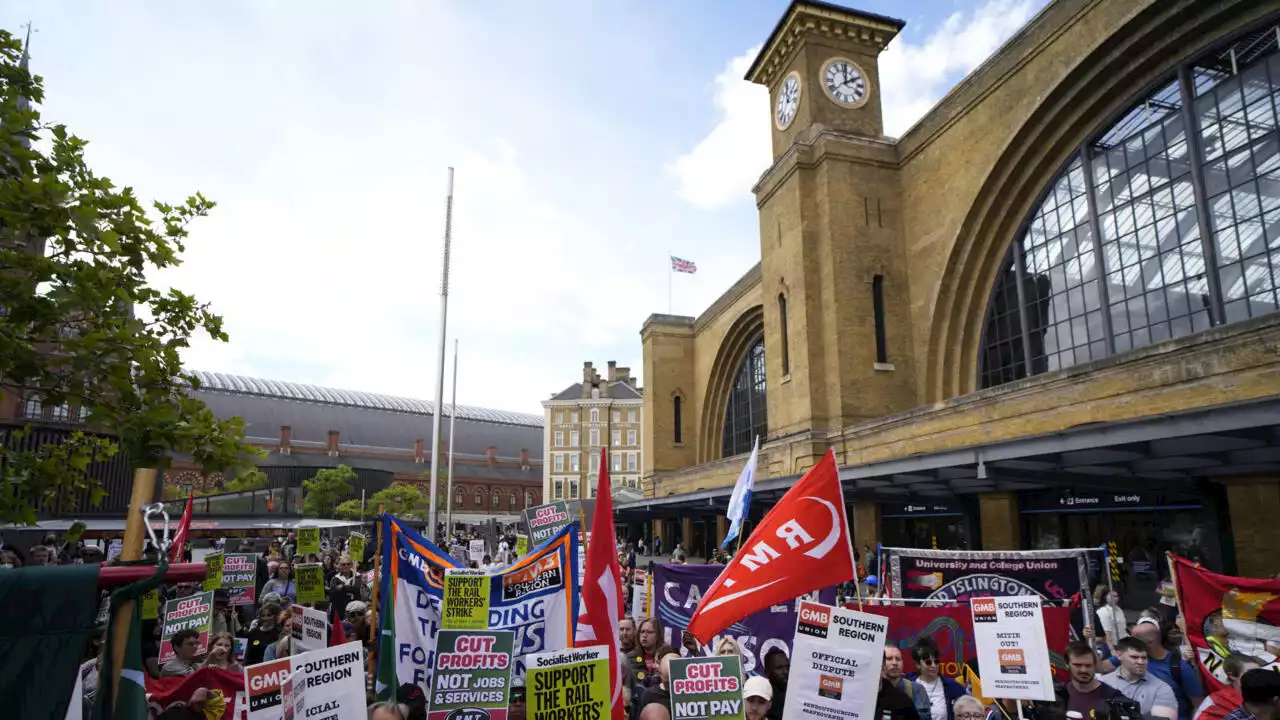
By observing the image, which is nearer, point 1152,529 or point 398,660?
point 398,660

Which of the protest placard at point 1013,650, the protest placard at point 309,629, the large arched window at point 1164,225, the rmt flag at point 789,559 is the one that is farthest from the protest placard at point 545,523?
the large arched window at point 1164,225

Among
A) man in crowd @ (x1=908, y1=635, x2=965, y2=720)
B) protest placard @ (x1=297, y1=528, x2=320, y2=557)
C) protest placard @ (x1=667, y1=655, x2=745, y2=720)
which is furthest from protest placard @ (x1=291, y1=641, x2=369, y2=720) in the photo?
protest placard @ (x1=297, y1=528, x2=320, y2=557)

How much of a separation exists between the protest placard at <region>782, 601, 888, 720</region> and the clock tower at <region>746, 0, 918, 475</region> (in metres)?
18.5

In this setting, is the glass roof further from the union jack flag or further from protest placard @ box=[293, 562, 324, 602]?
protest placard @ box=[293, 562, 324, 602]

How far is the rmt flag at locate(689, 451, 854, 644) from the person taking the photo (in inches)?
258

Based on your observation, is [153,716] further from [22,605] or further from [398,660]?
[22,605]

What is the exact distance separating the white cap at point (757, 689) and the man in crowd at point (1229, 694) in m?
3.14

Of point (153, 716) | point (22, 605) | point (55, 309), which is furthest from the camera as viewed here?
point (153, 716)

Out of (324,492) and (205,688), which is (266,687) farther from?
(324,492)

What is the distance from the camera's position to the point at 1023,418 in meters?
17.4

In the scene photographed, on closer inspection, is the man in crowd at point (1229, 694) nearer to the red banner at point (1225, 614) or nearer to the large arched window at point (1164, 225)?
the red banner at point (1225, 614)

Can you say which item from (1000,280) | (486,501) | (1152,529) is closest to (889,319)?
(1000,280)

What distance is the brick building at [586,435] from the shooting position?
8225 cm

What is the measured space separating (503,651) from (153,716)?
9.79 feet
